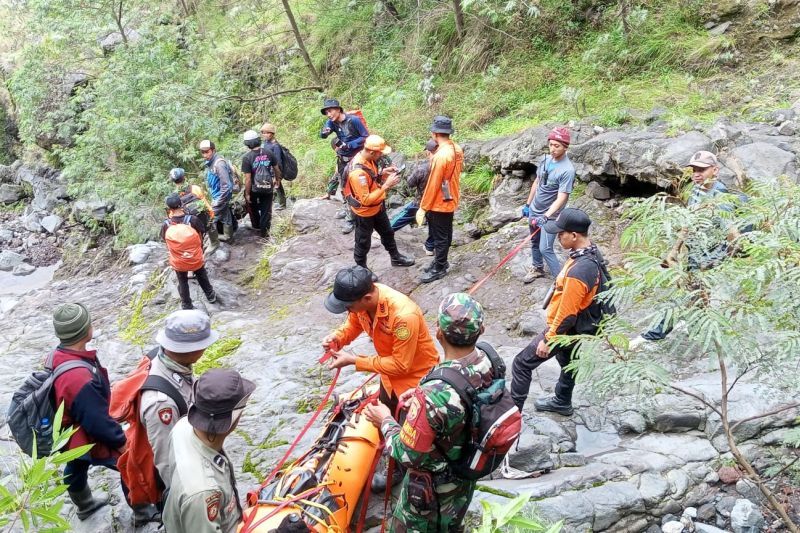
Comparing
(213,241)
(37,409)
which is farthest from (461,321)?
(213,241)

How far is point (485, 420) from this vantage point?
264cm

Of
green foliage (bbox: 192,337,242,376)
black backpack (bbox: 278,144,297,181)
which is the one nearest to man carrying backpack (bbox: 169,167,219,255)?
black backpack (bbox: 278,144,297,181)

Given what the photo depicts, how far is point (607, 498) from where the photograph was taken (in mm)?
3535

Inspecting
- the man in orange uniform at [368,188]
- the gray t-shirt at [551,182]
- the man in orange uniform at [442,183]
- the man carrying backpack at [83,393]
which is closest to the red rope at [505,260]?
the gray t-shirt at [551,182]

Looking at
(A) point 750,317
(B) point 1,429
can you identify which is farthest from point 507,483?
(B) point 1,429

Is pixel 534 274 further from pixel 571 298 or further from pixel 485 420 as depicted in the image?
pixel 485 420

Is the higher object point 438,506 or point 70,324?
point 70,324

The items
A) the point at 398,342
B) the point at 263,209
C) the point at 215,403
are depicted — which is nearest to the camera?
the point at 215,403

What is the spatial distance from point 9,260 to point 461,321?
17.5 meters

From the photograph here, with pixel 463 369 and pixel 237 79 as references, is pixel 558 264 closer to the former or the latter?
pixel 463 369

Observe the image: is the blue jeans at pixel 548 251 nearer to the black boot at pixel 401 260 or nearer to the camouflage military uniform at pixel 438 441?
the black boot at pixel 401 260

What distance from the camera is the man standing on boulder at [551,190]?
6.03 meters

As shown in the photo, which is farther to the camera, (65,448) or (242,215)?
(242,215)

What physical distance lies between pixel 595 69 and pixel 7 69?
21825 millimetres
